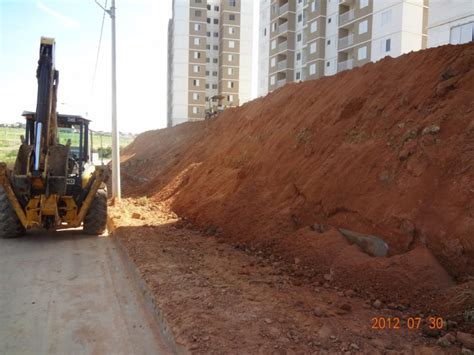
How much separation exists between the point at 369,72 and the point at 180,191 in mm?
7067

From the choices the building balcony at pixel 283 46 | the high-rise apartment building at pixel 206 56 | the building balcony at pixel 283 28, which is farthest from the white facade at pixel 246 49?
the building balcony at pixel 283 28

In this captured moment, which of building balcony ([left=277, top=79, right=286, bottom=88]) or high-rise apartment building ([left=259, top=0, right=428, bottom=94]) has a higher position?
high-rise apartment building ([left=259, top=0, right=428, bottom=94])

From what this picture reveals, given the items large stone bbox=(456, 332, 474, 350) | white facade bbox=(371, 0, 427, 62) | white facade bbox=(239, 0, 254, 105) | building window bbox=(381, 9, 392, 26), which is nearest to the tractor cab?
large stone bbox=(456, 332, 474, 350)

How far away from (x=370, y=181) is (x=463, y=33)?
20.0 metres

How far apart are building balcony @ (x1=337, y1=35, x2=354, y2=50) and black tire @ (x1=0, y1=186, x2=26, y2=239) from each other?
120ft

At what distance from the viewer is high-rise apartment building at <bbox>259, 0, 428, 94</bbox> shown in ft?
105

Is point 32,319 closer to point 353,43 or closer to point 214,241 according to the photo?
point 214,241

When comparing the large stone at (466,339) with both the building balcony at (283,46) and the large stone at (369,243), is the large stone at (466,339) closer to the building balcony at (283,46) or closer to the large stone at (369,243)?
the large stone at (369,243)

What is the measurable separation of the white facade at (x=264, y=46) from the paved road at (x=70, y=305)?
4948cm

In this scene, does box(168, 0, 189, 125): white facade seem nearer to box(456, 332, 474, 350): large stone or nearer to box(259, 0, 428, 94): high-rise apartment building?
box(259, 0, 428, 94): high-rise apartment building

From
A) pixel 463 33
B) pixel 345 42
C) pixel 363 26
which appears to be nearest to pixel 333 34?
pixel 345 42

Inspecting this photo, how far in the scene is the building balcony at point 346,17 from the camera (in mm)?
37906

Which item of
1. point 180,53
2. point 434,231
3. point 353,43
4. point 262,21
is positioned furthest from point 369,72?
Answer: point 180,53

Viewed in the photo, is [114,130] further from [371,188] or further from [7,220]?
[371,188]
